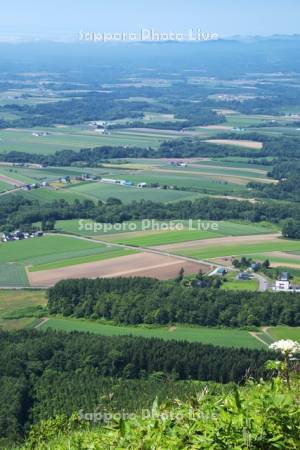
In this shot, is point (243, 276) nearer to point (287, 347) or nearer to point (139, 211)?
point (139, 211)

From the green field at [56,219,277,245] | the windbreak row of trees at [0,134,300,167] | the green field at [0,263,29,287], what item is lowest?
the green field at [0,263,29,287]

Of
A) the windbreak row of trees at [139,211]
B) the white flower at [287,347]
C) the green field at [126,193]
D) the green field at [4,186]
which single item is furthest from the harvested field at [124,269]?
the white flower at [287,347]

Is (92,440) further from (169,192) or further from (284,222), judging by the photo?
(169,192)

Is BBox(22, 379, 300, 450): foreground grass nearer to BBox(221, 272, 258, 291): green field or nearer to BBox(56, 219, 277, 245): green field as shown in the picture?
BBox(221, 272, 258, 291): green field

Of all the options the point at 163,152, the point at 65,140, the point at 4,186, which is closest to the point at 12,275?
the point at 4,186

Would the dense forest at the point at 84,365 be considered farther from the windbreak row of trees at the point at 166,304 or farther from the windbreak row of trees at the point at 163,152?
the windbreak row of trees at the point at 163,152

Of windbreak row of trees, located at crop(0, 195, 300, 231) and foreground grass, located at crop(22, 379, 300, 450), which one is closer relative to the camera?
foreground grass, located at crop(22, 379, 300, 450)

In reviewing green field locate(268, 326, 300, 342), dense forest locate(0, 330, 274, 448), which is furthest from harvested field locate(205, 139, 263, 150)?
dense forest locate(0, 330, 274, 448)

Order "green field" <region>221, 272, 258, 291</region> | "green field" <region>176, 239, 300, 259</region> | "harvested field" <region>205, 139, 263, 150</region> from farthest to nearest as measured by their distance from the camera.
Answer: "harvested field" <region>205, 139, 263, 150</region> < "green field" <region>176, 239, 300, 259</region> < "green field" <region>221, 272, 258, 291</region>
